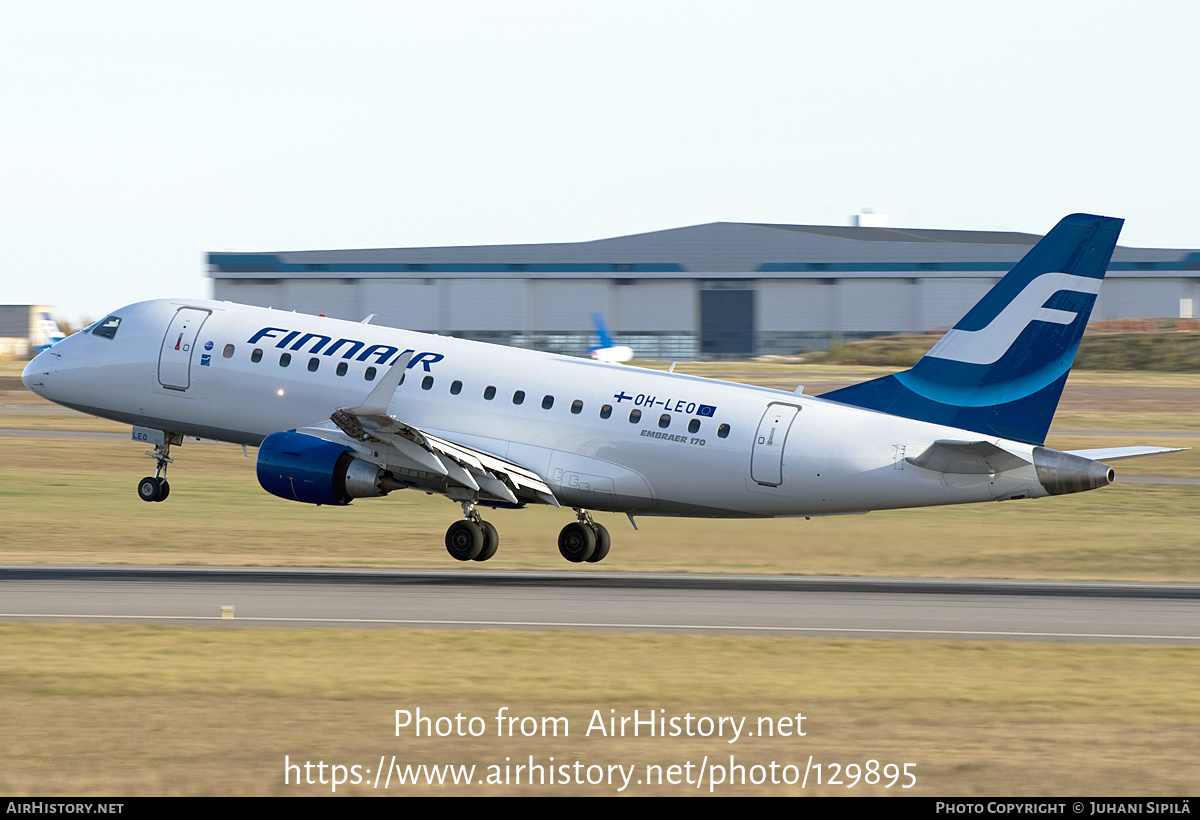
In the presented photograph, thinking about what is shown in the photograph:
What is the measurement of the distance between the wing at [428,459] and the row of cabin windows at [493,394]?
4.01 feet

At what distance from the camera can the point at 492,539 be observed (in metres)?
32.5

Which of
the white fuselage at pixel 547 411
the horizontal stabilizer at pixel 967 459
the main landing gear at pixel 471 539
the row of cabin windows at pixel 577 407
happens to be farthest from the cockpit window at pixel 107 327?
the horizontal stabilizer at pixel 967 459

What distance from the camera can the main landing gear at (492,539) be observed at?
32.3 metres

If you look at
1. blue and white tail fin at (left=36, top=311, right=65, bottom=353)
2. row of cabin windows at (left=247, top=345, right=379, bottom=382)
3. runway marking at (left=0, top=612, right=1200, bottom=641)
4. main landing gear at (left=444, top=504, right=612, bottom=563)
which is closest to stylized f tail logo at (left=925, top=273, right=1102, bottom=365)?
runway marking at (left=0, top=612, right=1200, bottom=641)

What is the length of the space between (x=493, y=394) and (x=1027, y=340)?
1168cm

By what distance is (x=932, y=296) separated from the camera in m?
135

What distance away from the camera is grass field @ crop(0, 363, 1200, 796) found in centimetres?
1487

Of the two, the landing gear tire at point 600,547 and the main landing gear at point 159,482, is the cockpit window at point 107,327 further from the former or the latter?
the landing gear tire at point 600,547

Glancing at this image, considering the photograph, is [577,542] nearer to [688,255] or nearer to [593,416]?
[593,416]

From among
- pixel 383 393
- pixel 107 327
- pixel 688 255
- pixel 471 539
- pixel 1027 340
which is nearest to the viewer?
pixel 1027 340

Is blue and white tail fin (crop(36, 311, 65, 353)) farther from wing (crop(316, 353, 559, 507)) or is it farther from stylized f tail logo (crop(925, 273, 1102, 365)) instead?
stylized f tail logo (crop(925, 273, 1102, 365))

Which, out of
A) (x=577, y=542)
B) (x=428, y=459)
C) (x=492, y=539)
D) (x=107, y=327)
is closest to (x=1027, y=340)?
(x=577, y=542)

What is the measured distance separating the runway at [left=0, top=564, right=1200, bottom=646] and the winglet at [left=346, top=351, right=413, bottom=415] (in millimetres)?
3574
